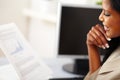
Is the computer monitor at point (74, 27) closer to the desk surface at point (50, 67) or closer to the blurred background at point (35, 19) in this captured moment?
the desk surface at point (50, 67)

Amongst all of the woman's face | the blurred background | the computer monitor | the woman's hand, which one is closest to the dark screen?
the computer monitor

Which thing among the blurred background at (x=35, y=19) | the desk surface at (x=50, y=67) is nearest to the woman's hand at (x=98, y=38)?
the desk surface at (x=50, y=67)

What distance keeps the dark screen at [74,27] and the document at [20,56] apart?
1.54 feet

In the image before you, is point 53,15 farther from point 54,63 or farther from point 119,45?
point 119,45

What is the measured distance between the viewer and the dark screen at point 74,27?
4.97 feet

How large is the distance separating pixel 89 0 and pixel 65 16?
75 centimetres

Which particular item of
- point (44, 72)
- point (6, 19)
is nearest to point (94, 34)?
point (44, 72)

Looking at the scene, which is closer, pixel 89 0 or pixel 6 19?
pixel 89 0

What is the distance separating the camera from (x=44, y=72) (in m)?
1.08

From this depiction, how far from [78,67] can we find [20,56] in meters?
0.67

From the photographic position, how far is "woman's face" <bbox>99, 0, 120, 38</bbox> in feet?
2.68

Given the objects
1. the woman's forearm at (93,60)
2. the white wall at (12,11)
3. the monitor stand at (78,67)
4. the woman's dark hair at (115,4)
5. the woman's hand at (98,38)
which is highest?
the white wall at (12,11)

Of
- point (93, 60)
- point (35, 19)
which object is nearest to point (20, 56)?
point (93, 60)

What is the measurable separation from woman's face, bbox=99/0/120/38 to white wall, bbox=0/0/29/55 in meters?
1.78
